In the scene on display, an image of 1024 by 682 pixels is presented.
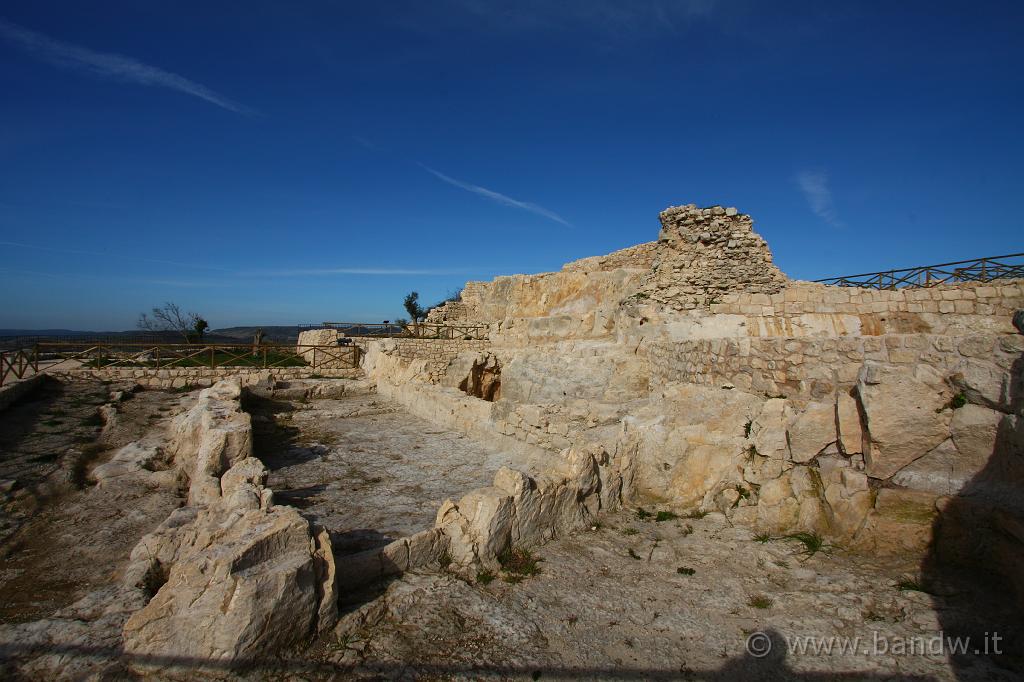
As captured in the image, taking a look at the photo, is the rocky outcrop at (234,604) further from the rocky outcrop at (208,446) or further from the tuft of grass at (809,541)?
the tuft of grass at (809,541)

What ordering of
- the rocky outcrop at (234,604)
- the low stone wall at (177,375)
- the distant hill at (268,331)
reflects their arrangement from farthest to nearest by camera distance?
the distant hill at (268,331) < the low stone wall at (177,375) < the rocky outcrop at (234,604)

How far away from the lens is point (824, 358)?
4988mm

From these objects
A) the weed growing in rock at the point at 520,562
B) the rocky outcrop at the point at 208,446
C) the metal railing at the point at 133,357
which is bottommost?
the weed growing in rock at the point at 520,562

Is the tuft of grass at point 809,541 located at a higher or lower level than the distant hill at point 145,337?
lower

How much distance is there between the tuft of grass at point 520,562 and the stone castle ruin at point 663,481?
62mm

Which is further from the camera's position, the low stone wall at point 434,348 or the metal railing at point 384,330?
the metal railing at point 384,330

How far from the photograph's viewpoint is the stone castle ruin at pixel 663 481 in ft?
9.70

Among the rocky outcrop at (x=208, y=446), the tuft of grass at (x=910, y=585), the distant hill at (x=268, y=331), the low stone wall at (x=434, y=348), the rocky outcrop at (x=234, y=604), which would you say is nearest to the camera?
the rocky outcrop at (x=234, y=604)

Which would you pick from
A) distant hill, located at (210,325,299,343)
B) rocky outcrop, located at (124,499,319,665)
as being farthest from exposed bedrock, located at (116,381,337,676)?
distant hill, located at (210,325,299,343)

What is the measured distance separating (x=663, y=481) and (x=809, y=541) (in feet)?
5.18

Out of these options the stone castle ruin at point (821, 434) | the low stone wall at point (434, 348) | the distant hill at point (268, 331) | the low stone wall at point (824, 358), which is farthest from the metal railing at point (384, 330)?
the low stone wall at point (824, 358)

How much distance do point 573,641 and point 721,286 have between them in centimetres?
965

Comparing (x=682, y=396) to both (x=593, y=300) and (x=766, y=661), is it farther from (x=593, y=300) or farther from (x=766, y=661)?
(x=593, y=300)

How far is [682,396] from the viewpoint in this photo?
605cm
